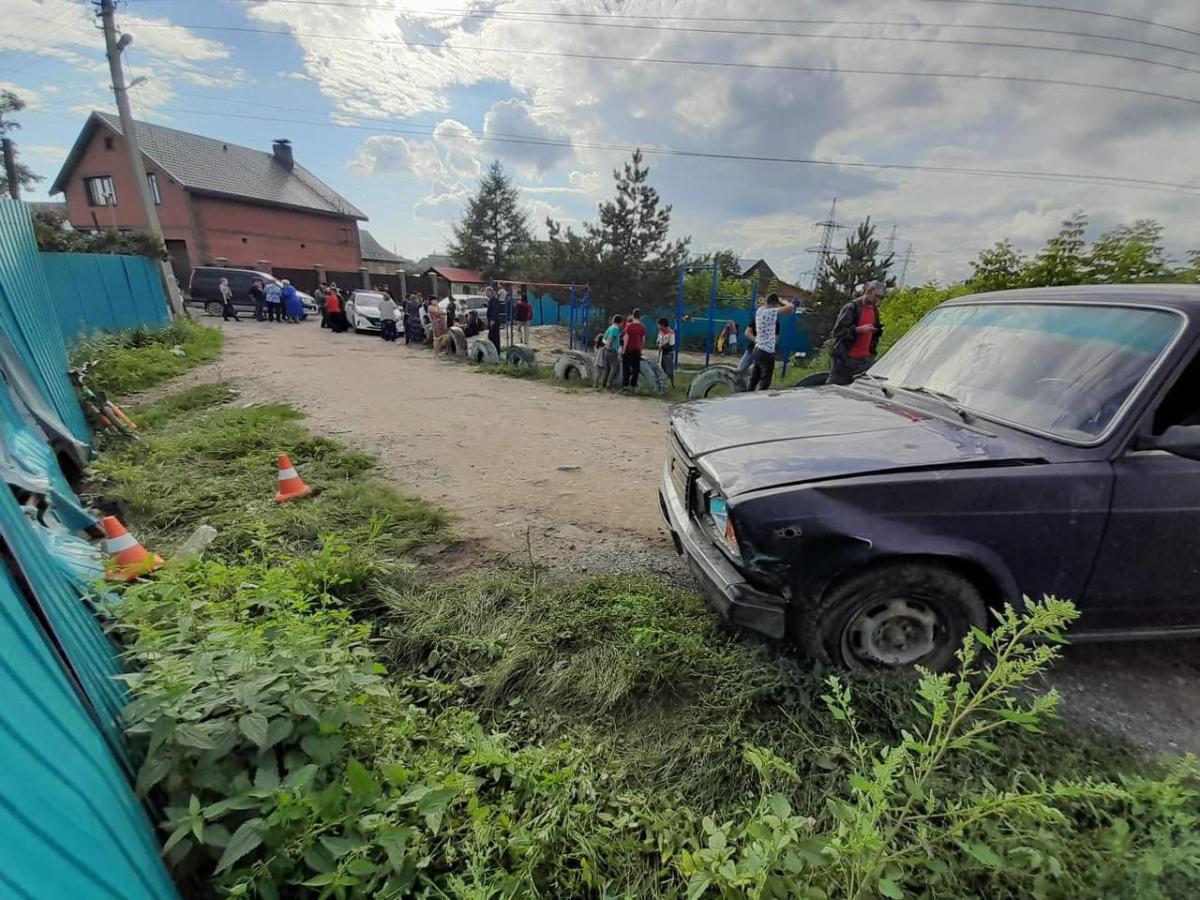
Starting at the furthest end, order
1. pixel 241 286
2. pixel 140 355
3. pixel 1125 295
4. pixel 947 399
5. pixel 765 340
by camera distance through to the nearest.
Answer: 1. pixel 241 286
2. pixel 140 355
3. pixel 765 340
4. pixel 947 399
5. pixel 1125 295

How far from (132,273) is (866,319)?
55.7 ft

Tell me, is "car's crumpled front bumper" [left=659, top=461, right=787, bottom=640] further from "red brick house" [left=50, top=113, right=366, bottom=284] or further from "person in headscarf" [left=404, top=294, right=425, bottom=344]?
"red brick house" [left=50, top=113, right=366, bottom=284]

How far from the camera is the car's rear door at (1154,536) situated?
220cm

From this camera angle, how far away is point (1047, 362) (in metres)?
2.56

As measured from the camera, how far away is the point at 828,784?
199 centimetres

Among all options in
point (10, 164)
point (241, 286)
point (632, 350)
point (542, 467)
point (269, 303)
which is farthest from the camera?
point (10, 164)

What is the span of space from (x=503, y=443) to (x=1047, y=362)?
5.27 metres

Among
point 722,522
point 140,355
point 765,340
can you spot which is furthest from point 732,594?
point 140,355

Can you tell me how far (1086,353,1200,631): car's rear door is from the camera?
86.5 inches

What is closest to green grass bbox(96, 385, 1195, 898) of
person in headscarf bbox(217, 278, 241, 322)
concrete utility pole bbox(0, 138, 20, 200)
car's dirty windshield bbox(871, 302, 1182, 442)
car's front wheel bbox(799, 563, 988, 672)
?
car's front wheel bbox(799, 563, 988, 672)

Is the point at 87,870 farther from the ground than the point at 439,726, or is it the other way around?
the point at 87,870

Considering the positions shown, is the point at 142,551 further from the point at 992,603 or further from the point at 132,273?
the point at 132,273

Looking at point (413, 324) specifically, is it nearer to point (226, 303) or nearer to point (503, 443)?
point (226, 303)

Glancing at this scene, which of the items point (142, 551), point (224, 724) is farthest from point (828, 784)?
point (142, 551)
